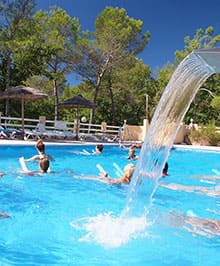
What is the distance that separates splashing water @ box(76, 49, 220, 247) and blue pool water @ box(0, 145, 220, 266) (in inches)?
1.1

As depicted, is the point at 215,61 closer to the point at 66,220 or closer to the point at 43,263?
the point at 43,263

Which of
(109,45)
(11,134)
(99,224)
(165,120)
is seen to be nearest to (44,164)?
(99,224)

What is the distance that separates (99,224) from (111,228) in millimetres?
274

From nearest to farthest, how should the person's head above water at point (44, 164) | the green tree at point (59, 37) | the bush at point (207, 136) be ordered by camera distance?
the person's head above water at point (44, 164) → the bush at point (207, 136) → the green tree at point (59, 37)

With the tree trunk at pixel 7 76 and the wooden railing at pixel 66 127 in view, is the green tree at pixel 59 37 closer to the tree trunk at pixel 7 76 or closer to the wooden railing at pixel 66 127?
the wooden railing at pixel 66 127

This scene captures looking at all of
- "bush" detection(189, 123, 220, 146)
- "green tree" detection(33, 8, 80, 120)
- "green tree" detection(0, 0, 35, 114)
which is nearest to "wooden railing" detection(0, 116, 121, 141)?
"green tree" detection(0, 0, 35, 114)

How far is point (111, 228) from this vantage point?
15.5ft

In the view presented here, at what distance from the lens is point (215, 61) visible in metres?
2.83

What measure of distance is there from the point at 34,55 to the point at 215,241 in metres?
18.9

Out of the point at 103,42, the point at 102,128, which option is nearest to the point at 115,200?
the point at 102,128

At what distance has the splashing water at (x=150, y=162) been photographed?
422cm

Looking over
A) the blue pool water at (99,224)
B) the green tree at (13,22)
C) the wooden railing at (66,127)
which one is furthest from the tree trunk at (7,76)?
the blue pool water at (99,224)

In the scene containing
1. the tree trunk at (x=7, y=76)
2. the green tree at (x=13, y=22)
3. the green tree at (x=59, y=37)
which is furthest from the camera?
the green tree at (x=59, y=37)

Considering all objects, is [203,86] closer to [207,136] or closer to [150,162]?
[207,136]
